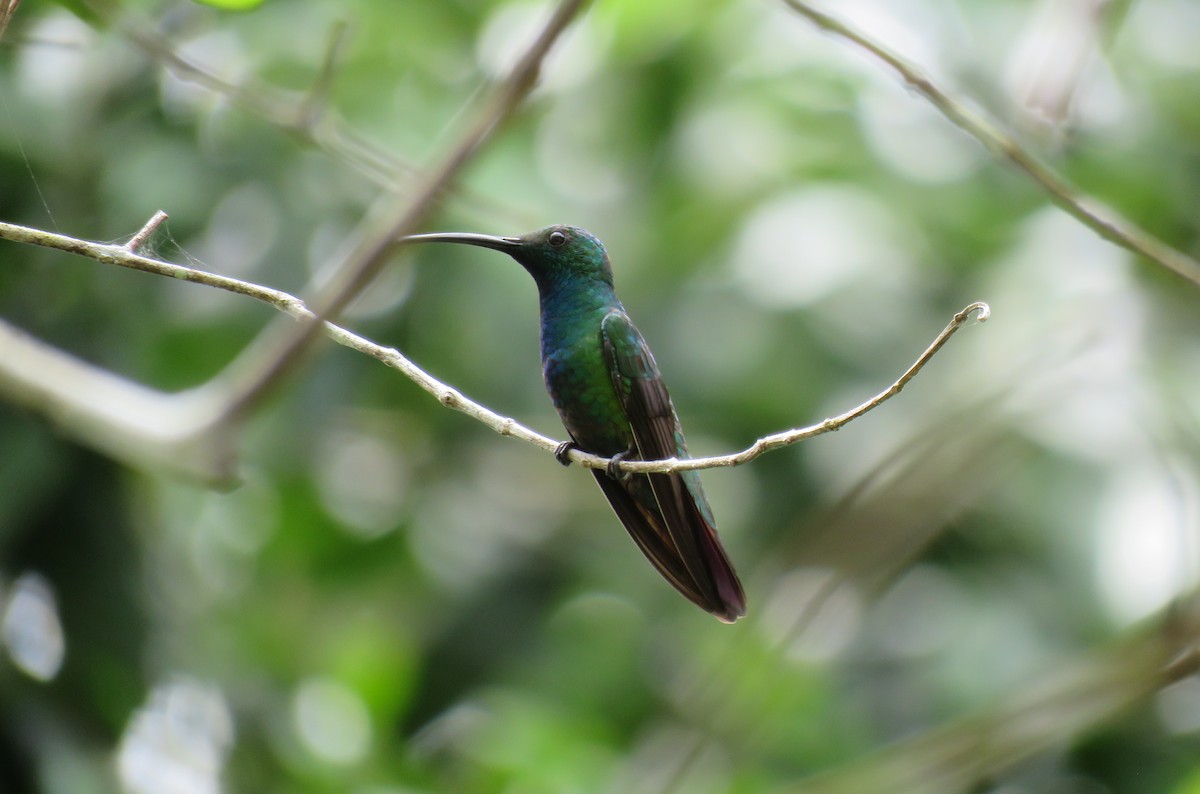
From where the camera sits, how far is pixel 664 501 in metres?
2.84

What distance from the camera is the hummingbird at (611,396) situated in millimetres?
2836

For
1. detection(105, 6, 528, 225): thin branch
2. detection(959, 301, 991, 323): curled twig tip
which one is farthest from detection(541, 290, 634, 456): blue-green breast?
detection(959, 301, 991, 323): curled twig tip

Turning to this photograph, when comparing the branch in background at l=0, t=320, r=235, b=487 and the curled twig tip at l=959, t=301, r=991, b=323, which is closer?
the curled twig tip at l=959, t=301, r=991, b=323

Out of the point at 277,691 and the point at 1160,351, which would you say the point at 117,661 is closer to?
the point at 277,691

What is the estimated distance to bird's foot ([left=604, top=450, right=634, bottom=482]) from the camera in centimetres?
286

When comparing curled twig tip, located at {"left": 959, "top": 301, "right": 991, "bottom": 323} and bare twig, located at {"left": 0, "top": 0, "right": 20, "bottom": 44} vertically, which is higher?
bare twig, located at {"left": 0, "top": 0, "right": 20, "bottom": 44}

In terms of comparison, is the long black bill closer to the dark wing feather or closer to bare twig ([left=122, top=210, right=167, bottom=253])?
the dark wing feather

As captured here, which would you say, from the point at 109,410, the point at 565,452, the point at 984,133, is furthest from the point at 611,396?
the point at 109,410

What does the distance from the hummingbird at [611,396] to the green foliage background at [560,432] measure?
0.45m

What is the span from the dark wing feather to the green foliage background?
649mm

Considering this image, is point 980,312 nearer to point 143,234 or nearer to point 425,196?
point 425,196

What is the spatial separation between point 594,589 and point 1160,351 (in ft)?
8.07

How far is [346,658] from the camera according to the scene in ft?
16.4

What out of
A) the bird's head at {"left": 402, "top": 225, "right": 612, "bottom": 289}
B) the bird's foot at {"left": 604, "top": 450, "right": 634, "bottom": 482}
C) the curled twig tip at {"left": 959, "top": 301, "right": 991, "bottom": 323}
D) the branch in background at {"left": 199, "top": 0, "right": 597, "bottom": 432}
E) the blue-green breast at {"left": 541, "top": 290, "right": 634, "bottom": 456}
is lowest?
the curled twig tip at {"left": 959, "top": 301, "right": 991, "bottom": 323}
